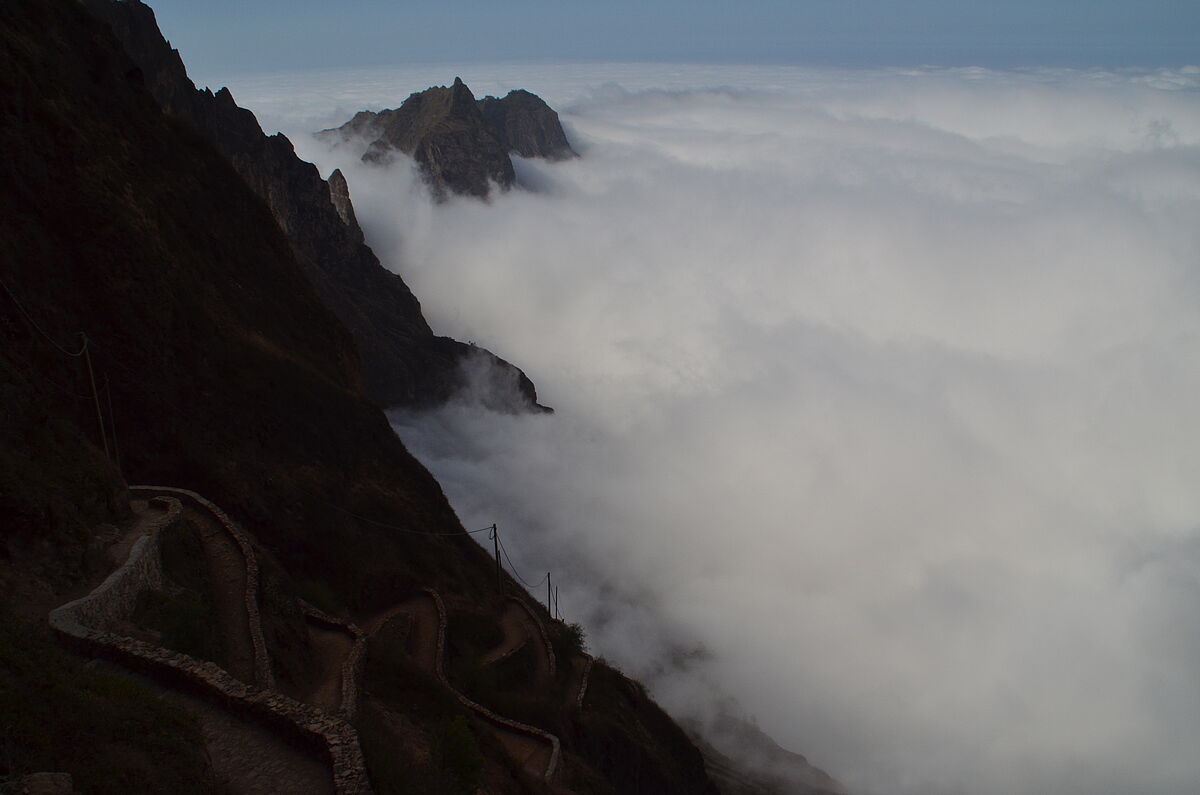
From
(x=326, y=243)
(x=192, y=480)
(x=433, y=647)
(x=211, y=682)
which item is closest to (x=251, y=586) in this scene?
(x=211, y=682)

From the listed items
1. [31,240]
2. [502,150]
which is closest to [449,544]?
[31,240]

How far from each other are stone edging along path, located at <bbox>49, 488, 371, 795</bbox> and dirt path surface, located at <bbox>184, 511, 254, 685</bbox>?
96.7 inches

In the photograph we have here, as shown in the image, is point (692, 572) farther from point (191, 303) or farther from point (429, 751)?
point (429, 751)

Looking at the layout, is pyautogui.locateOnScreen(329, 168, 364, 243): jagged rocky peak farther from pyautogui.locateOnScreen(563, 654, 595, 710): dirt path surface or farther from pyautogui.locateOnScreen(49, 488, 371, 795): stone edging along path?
pyautogui.locateOnScreen(49, 488, 371, 795): stone edging along path

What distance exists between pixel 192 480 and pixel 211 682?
1522 cm

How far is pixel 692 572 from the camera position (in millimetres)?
97250

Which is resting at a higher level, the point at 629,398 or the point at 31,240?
the point at 629,398

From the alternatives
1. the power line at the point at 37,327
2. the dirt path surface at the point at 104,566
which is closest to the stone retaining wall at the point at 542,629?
the dirt path surface at the point at 104,566

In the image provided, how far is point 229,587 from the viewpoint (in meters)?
18.8

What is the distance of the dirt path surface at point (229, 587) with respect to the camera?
54.1ft

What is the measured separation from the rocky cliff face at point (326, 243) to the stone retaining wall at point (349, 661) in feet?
136

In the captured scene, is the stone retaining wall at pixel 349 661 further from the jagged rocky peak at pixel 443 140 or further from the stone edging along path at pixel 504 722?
the jagged rocky peak at pixel 443 140

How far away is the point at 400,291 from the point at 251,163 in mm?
26952

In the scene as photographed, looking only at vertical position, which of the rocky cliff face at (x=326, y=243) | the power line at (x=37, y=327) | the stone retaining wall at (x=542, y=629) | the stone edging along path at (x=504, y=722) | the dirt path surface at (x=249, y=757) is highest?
the rocky cliff face at (x=326, y=243)
